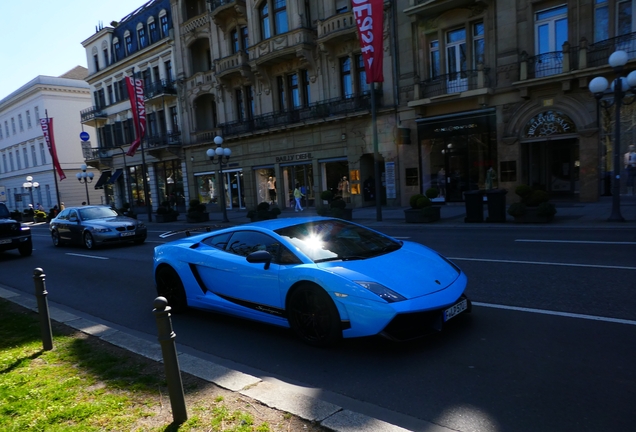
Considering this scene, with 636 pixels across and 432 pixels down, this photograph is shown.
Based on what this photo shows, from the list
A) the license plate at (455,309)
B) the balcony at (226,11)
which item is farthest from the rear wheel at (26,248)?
the balcony at (226,11)

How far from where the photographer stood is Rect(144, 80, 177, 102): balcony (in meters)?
34.7

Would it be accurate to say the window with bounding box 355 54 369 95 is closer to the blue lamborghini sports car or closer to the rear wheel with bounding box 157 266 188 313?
the rear wheel with bounding box 157 266 188 313

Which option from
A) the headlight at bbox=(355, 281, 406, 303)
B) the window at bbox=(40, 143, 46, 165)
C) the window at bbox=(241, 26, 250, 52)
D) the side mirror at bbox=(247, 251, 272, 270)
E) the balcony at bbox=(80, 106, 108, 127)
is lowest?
the headlight at bbox=(355, 281, 406, 303)

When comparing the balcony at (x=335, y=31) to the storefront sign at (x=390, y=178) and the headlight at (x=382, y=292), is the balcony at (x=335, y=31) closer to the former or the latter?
the storefront sign at (x=390, y=178)

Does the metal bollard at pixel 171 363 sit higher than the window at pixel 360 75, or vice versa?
the window at pixel 360 75

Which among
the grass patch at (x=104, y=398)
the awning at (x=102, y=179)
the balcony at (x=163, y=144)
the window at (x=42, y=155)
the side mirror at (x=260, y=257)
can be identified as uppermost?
the window at (x=42, y=155)

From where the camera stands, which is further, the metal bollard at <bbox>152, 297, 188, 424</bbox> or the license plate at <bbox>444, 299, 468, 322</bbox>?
the license plate at <bbox>444, 299, 468, 322</bbox>

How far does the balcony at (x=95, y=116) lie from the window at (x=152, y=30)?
1040cm

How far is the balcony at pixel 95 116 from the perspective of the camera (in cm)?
4328

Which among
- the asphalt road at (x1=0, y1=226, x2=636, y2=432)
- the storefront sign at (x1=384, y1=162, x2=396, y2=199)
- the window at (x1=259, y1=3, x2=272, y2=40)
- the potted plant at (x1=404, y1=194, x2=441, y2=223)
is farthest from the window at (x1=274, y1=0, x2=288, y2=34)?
the asphalt road at (x1=0, y1=226, x2=636, y2=432)

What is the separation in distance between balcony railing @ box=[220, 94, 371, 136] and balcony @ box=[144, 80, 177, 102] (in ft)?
21.4

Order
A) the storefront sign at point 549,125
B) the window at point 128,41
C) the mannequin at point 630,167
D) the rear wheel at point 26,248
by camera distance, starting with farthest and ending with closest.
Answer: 1. the window at point 128,41
2. the storefront sign at point 549,125
3. the mannequin at point 630,167
4. the rear wheel at point 26,248

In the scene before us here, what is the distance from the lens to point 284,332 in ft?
17.7

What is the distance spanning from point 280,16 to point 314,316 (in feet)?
85.2
